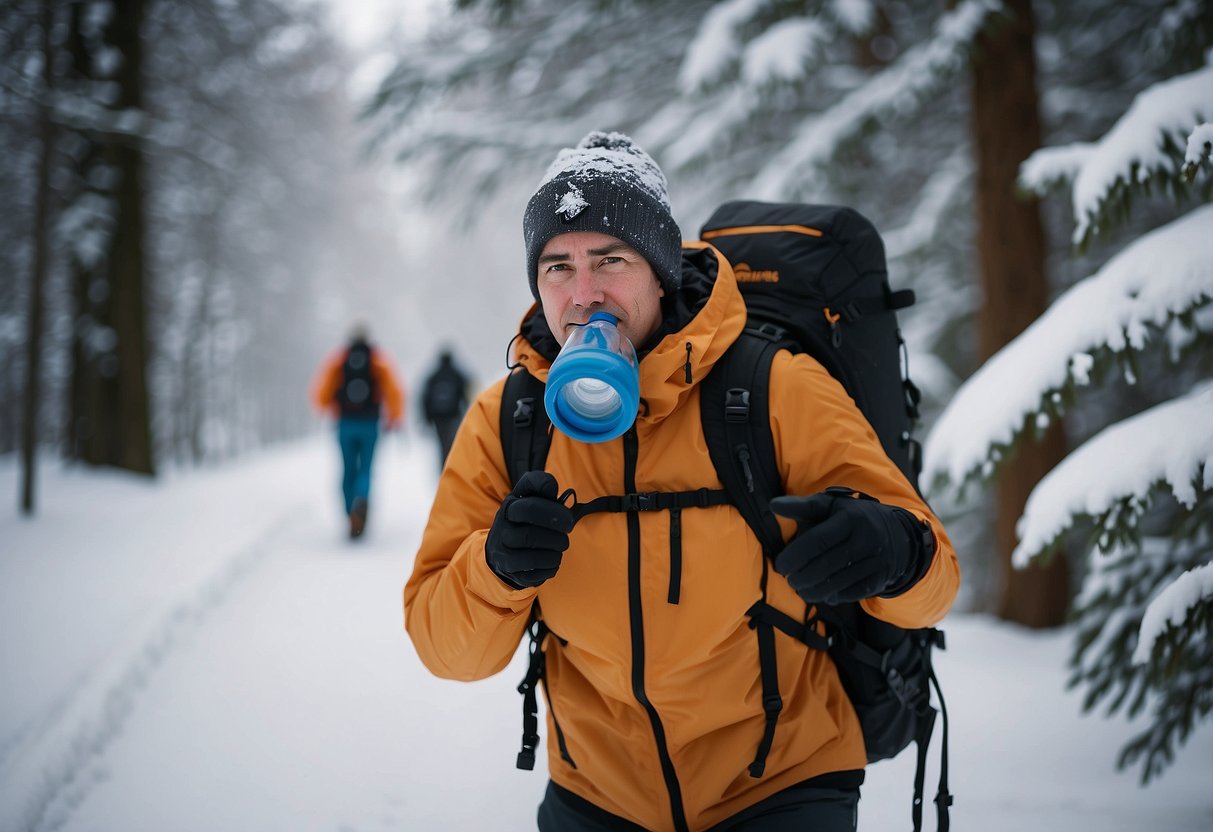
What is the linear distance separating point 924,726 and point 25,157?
47.5 ft

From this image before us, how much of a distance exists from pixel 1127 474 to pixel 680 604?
174 centimetres

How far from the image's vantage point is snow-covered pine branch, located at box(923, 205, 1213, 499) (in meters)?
2.39

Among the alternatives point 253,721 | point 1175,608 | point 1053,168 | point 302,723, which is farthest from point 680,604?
point 253,721

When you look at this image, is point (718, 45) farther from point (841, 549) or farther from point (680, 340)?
point (841, 549)

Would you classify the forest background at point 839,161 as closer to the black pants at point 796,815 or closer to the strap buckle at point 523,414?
the black pants at point 796,815

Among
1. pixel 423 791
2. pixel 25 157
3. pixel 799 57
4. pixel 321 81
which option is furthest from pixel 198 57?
pixel 423 791

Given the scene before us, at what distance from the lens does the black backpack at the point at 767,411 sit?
1693 millimetres

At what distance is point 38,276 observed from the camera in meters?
7.64

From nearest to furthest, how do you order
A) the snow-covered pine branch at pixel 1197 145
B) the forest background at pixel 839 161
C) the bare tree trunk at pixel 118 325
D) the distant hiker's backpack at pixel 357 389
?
the snow-covered pine branch at pixel 1197 145 < the forest background at pixel 839 161 < the distant hiker's backpack at pixel 357 389 < the bare tree trunk at pixel 118 325

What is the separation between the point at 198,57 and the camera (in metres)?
13.0

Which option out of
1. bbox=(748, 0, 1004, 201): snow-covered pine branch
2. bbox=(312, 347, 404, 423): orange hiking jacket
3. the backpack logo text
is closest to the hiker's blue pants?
bbox=(312, 347, 404, 423): orange hiking jacket

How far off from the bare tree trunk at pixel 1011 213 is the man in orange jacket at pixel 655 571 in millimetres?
3629

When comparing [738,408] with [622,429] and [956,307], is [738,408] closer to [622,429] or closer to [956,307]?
[622,429]

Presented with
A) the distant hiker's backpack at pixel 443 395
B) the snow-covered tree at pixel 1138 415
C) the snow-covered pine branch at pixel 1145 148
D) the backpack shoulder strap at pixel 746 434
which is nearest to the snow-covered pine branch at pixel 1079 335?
the snow-covered tree at pixel 1138 415
